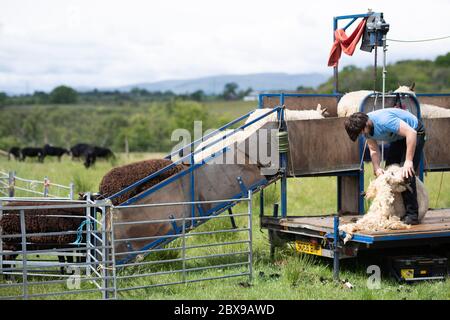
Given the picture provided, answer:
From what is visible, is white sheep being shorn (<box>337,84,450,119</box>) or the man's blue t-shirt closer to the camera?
the man's blue t-shirt

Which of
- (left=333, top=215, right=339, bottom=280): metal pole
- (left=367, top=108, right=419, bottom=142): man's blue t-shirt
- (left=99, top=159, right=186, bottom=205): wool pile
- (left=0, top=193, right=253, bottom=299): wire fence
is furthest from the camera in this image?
(left=99, top=159, right=186, bottom=205): wool pile

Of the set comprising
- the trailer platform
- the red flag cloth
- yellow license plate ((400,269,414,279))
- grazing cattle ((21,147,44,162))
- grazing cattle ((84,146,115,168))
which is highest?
the red flag cloth

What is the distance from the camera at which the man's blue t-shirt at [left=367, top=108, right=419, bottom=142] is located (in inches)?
379

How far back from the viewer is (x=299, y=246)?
10516 mm

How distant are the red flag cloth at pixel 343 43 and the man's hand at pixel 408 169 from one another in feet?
9.93

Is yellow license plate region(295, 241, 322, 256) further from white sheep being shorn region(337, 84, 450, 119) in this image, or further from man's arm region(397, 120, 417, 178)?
white sheep being shorn region(337, 84, 450, 119)

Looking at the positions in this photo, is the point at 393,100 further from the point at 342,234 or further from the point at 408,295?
the point at 408,295

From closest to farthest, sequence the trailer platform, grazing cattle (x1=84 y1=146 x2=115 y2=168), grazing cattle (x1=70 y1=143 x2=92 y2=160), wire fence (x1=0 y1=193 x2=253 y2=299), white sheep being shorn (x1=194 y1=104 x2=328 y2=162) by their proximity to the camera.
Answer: the trailer platform
wire fence (x1=0 y1=193 x2=253 y2=299)
white sheep being shorn (x1=194 y1=104 x2=328 y2=162)
grazing cattle (x1=84 y1=146 x2=115 y2=168)
grazing cattle (x1=70 y1=143 x2=92 y2=160)

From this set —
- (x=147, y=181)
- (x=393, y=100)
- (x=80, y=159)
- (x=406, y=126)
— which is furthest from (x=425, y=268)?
(x=80, y=159)

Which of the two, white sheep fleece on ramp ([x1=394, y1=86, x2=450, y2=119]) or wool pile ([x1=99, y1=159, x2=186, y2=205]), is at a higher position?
white sheep fleece on ramp ([x1=394, y1=86, x2=450, y2=119])

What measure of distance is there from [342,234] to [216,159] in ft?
A: 7.32

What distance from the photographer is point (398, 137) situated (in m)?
9.86

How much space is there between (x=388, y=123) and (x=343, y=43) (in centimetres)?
282

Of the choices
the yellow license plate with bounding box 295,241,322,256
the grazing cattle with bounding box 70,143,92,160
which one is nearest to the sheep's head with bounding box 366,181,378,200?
the yellow license plate with bounding box 295,241,322,256
